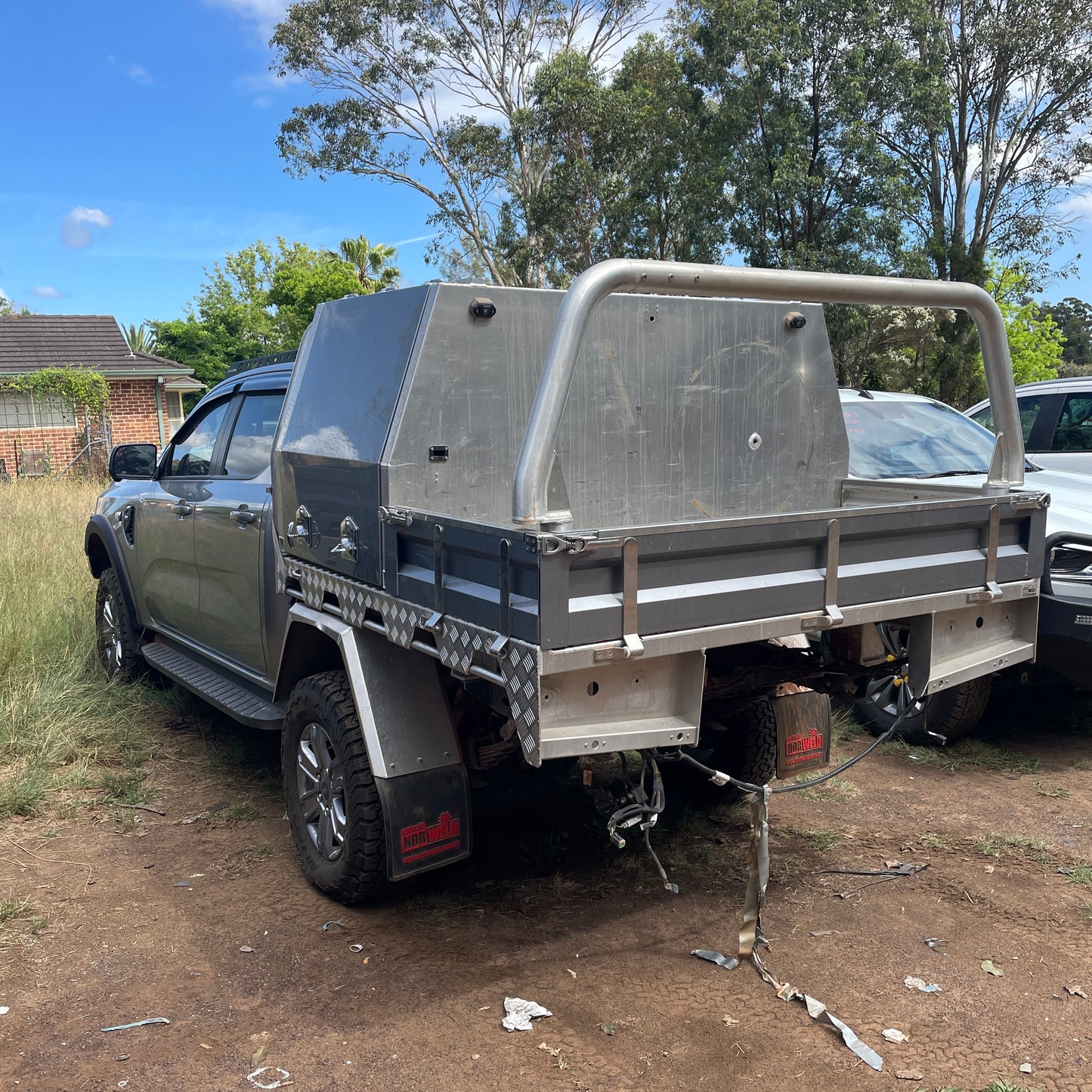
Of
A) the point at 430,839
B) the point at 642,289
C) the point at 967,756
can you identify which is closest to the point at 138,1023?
the point at 430,839

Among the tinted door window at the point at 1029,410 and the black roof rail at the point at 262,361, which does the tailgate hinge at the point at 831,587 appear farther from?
the tinted door window at the point at 1029,410

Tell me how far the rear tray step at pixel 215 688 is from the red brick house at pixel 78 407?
64.1 feet

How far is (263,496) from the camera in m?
4.48

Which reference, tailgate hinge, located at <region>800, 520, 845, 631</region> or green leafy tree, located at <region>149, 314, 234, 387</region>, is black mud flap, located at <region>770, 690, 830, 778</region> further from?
green leafy tree, located at <region>149, 314, 234, 387</region>

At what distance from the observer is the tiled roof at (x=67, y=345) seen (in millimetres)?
26031

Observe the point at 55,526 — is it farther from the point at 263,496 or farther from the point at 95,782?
the point at 263,496

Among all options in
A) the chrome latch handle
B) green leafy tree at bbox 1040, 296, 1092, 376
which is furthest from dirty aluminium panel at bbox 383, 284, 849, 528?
green leafy tree at bbox 1040, 296, 1092, 376

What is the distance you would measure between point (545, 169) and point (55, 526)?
17.4 metres

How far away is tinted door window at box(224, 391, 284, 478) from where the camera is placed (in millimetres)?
4770

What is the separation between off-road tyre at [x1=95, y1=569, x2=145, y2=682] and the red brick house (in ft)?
60.0

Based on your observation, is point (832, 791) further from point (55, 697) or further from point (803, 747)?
point (55, 697)

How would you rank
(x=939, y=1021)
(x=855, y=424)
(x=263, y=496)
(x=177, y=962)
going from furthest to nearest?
(x=855, y=424), (x=263, y=496), (x=177, y=962), (x=939, y=1021)

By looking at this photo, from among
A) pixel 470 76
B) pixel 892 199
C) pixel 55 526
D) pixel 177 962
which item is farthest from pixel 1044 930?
pixel 470 76

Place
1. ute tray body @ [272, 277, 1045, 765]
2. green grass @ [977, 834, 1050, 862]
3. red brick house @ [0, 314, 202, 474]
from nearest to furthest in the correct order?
ute tray body @ [272, 277, 1045, 765]
green grass @ [977, 834, 1050, 862]
red brick house @ [0, 314, 202, 474]
